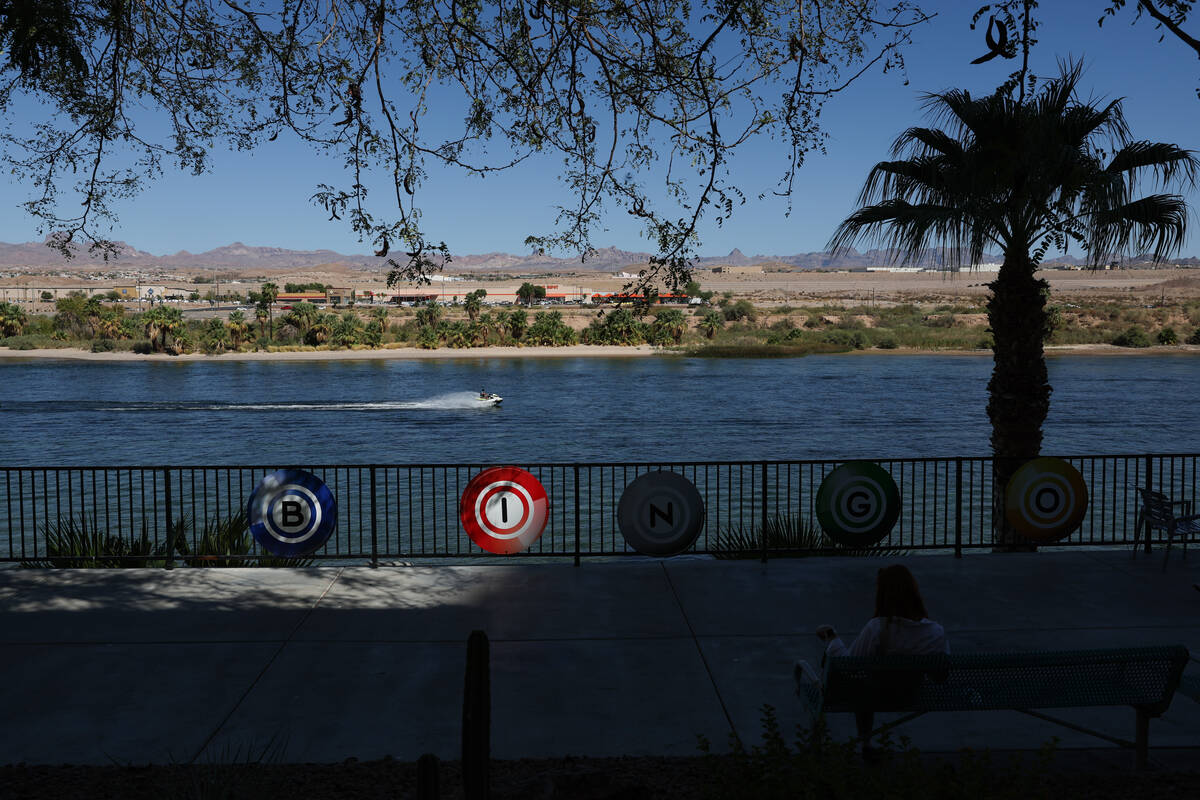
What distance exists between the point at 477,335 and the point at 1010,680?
378 feet

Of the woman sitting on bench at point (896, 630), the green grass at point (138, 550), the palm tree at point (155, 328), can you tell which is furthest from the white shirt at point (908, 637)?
the palm tree at point (155, 328)

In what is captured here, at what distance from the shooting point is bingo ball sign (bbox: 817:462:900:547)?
10.2 metres

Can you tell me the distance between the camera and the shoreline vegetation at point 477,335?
366 feet

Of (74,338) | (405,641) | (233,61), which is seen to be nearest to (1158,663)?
(405,641)

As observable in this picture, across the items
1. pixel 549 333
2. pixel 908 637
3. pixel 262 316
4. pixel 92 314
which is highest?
pixel 92 314

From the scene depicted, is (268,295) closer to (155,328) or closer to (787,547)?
(155,328)

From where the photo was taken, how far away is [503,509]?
33.1 feet

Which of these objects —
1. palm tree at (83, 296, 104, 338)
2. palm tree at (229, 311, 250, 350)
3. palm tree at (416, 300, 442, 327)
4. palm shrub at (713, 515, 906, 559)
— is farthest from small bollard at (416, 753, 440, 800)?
palm tree at (83, 296, 104, 338)

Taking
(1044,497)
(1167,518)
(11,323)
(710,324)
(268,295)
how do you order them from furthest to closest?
(710,324), (11,323), (268,295), (1044,497), (1167,518)

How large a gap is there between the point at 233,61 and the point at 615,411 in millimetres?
59897

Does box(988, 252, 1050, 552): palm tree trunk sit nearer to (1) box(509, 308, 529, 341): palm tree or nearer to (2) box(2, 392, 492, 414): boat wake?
(2) box(2, 392, 492, 414): boat wake

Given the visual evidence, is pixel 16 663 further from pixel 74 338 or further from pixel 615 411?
pixel 74 338

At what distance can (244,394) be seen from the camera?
259 ft

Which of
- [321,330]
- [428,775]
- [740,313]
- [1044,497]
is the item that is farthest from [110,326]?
[428,775]
